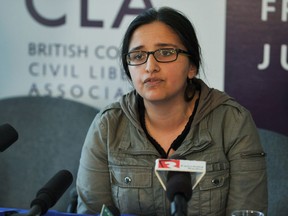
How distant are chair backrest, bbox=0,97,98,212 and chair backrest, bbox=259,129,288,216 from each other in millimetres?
776

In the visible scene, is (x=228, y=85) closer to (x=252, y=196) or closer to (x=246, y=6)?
(x=246, y=6)

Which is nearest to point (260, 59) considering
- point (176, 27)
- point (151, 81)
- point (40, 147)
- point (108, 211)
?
point (176, 27)

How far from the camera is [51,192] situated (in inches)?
43.9

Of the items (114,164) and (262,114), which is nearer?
(114,164)

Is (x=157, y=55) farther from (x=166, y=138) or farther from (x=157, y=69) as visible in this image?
(x=166, y=138)

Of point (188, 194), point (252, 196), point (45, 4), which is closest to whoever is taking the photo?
point (188, 194)

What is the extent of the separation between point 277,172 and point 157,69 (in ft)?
2.53

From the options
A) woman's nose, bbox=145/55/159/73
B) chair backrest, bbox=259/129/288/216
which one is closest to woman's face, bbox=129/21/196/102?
woman's nose, bbox=145/55/159/73

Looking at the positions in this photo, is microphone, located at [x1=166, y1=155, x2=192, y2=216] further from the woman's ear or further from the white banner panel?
the white banner panel

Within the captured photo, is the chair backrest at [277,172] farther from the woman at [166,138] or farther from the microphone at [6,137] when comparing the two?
the microphone at [6,137]

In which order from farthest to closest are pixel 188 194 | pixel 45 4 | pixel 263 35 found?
pixel 45 4, pixel 263 35, pixel 188 194

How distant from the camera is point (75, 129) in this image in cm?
231

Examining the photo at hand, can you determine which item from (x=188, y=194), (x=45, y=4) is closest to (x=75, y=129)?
(x=45, y=4)

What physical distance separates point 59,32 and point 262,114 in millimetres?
996
